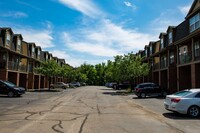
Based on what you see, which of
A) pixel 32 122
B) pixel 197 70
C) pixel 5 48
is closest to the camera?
pixel 32 122

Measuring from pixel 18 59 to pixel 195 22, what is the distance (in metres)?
27.8

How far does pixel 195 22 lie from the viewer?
25.9 meters

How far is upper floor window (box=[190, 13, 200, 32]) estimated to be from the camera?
25422 mm

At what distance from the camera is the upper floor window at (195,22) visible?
25.4 m

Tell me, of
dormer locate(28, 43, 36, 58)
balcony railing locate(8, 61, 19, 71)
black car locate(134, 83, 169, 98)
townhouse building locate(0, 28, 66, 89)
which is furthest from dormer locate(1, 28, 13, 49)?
black car locate(134, 83, 169, 98)

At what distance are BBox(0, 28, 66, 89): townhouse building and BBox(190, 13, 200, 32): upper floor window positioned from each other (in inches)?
931

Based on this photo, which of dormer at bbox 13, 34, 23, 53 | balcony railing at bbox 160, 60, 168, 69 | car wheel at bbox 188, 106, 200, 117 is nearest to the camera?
car wheel at bbox 188, 106, 200, 117

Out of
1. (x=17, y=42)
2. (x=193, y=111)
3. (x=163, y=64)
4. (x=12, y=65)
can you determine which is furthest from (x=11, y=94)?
(x=163, y=64)

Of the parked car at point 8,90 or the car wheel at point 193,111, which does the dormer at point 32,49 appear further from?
the car wheel at point 193,111

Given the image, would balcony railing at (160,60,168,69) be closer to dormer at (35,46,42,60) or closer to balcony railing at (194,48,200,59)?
balcony railing at (194,48,200,59)

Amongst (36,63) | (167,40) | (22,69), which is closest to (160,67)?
(167,40)

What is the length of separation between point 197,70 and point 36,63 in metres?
35.4

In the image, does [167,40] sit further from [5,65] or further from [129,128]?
[129,128]

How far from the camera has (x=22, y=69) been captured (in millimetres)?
42438
